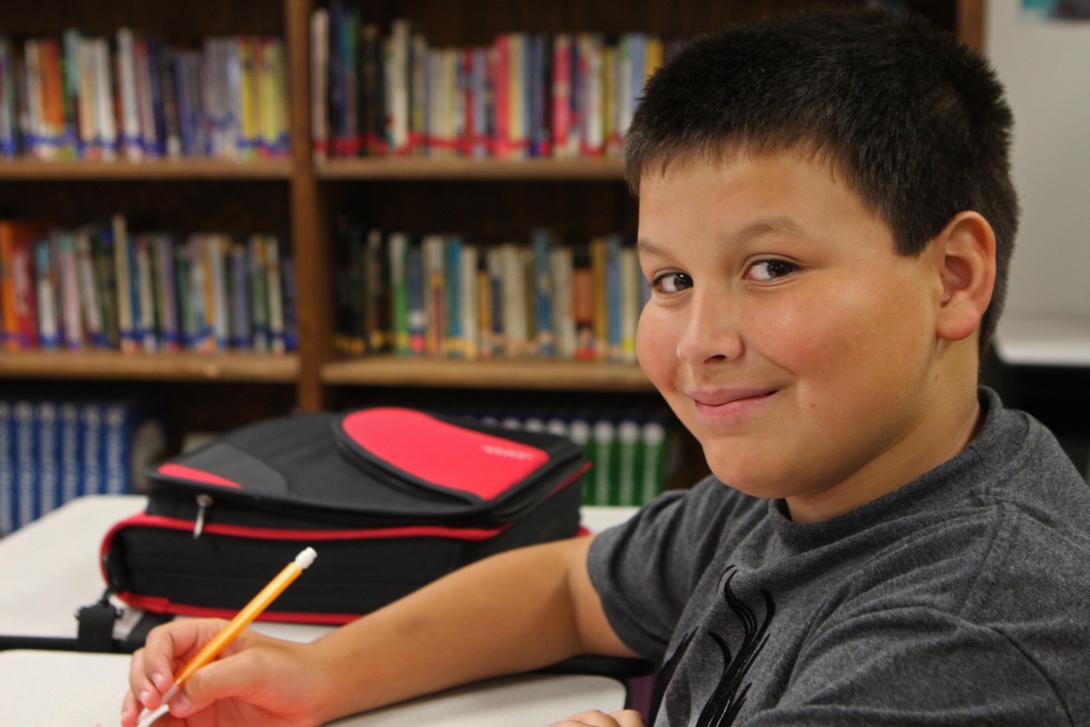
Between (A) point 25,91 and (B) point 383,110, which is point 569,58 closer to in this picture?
(B) point 383,110

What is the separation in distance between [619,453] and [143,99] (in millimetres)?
1361

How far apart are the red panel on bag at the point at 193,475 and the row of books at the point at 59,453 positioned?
1.62 meters

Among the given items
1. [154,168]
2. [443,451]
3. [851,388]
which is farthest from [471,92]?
[851,388]

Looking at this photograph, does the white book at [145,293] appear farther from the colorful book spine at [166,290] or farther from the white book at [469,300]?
the white book at [469,300]

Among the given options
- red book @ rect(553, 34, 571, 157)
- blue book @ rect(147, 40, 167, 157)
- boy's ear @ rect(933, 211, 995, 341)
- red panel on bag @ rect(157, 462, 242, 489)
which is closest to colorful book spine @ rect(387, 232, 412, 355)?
red book @ rect(553, 34, 571, 157)

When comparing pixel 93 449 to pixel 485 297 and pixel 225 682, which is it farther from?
pixel 225 682

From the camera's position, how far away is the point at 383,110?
7.93ft

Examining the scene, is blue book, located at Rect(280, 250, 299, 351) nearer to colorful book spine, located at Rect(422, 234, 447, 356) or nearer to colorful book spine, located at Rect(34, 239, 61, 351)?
colorful book spine, located at Rect(422, 234, 447, 356)

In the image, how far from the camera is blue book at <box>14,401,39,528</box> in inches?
104

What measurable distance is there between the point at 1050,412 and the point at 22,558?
1721mm

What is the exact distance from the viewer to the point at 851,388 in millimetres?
669

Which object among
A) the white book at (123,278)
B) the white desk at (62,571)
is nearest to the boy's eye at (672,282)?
the white desk at (62,571)

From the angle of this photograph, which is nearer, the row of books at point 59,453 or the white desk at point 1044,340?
the white desk at point 1044,340

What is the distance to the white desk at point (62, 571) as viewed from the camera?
1.08 m
